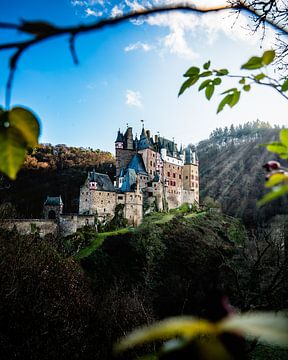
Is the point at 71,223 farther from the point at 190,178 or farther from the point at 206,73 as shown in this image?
the point at 206,73

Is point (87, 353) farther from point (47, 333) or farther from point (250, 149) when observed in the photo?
point (250, 149)

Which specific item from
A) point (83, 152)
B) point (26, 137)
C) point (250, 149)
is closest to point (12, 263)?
point (26, 137)

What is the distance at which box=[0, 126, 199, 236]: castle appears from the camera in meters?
28.7

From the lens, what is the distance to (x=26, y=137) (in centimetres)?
51

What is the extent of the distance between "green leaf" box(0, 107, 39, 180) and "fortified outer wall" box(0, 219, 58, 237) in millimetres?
23932

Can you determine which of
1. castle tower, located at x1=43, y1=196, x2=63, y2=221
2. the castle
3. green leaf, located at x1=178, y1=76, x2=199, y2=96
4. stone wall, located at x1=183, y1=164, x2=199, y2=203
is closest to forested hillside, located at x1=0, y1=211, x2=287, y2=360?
green leaf, located at x1=178, y1=76, x2=199, y2=96

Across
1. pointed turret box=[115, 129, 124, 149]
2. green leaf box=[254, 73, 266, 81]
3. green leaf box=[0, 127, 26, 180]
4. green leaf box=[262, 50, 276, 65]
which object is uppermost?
pointed turret box=[115, 129, 124, 149]

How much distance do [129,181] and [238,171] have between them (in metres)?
34.3

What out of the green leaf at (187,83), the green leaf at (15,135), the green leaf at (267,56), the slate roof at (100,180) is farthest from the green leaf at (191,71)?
the slate roof at (100,180)

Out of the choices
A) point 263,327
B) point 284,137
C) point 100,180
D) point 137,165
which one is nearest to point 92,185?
point 100,180

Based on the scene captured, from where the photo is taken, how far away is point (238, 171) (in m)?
60.4

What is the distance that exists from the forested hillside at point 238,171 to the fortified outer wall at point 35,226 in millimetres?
24626

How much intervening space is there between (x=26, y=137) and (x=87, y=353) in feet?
45.4

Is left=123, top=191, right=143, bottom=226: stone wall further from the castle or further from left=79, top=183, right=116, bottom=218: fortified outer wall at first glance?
left=79, top=183, right=116, bottom=218: fortified outer wall
